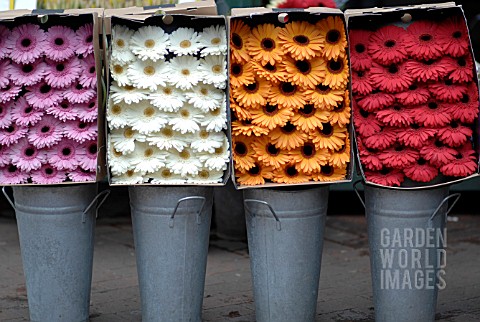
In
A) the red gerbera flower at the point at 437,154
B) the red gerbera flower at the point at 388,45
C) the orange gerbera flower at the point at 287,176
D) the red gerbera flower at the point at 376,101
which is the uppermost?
the red gerbera flower at the point at 388,45

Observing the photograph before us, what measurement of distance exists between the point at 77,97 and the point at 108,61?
0.23 m

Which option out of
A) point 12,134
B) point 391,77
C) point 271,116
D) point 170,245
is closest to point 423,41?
point 391,77

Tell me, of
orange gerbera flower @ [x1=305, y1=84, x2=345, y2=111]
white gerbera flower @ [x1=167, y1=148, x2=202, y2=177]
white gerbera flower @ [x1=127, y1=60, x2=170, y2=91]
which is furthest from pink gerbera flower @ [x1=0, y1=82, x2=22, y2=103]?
orange gerbera flower @ [x1=305, y1=84, x2=345, y2=111]

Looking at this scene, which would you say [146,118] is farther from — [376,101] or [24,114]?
[376,101]

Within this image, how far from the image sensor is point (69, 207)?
13.3 ft

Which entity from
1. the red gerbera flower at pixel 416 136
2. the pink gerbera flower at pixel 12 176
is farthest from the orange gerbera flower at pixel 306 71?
the pink gerbera flower at pixel 12 176

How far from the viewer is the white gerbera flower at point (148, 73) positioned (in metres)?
3.82

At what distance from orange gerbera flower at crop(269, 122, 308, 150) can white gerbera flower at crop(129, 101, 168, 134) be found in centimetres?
52

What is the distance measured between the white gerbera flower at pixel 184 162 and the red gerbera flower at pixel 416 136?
3.15 feet

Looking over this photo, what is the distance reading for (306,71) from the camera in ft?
12.6

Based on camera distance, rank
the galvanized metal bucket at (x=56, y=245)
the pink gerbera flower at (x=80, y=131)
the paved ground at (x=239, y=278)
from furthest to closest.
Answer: the paved ground at (x=239, y=278) → the galvanized metal bucket at (x=56, y=245) → the pink gerbera flower at (x=80, y=131)

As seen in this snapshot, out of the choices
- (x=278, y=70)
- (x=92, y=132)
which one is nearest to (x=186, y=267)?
(x=92, y=132)

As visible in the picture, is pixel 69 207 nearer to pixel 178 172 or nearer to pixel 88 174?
pixel 88 174

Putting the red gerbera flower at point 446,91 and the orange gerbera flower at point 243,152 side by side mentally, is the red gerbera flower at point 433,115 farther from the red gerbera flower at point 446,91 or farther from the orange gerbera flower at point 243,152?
the orange gerbera flower at point 243,152
